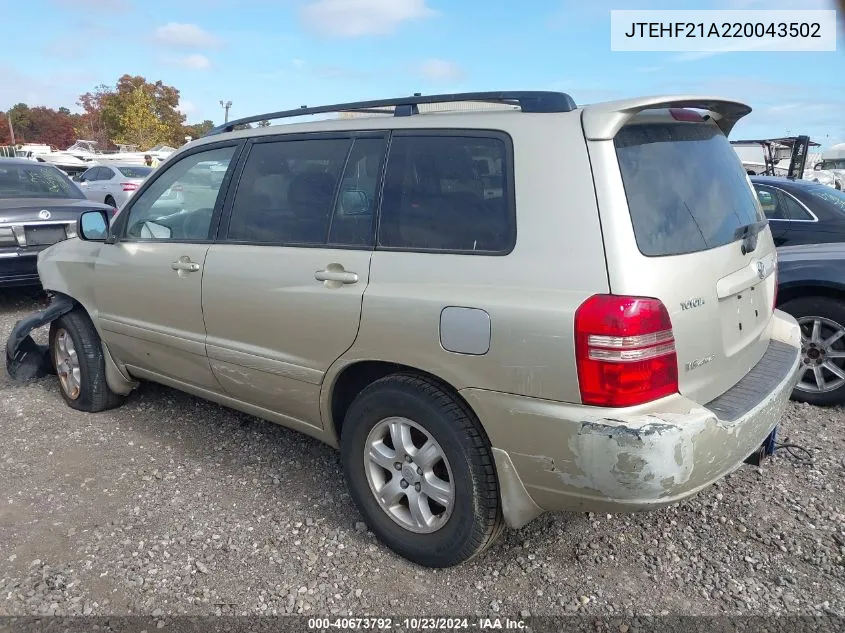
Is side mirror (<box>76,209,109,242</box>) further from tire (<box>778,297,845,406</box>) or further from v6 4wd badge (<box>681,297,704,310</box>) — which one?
tire (<box>778,297,845,406</box>)

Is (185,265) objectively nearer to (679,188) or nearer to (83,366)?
(83,366)

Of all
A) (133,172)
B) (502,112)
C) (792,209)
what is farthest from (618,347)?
(133,172)

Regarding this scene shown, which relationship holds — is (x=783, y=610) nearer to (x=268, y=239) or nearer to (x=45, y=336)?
(x=268, y=239)

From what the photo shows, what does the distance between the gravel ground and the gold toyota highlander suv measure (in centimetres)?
28

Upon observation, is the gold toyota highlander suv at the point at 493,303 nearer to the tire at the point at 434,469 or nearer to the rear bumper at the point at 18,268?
the tire at the point at 434,469

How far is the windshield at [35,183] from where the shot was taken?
25.0 ft

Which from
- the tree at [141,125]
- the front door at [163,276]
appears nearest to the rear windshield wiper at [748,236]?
the front door at [163,276]

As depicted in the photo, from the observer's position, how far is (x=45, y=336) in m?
6.22

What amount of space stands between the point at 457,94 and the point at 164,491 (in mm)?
2443

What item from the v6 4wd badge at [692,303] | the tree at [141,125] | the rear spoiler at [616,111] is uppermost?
the tree at [141,125]

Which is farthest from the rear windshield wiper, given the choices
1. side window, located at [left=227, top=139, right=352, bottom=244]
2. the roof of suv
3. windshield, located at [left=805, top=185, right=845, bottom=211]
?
windshield, located at [left=805, top=185, right=845, bottom=211]

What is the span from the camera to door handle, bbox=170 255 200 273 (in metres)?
3.38

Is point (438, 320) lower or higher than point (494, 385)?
higher

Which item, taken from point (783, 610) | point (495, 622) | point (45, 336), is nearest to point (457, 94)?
point (495, 622)
